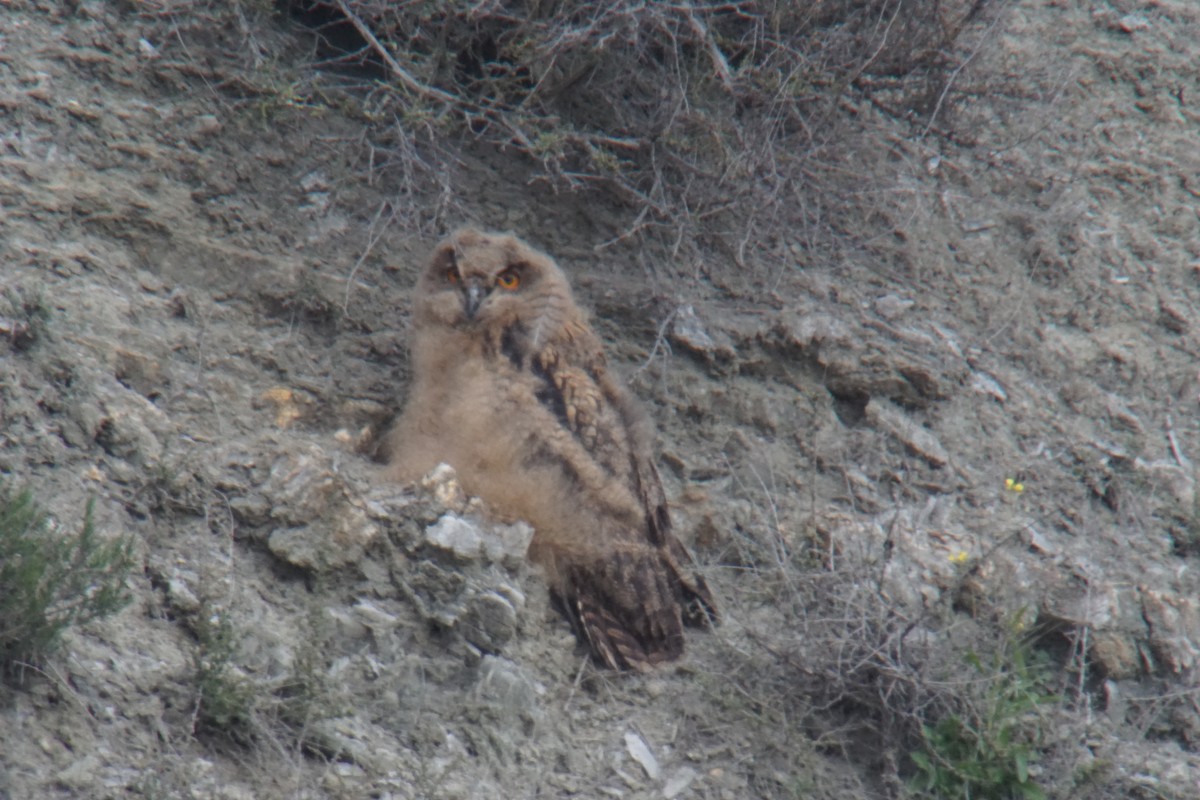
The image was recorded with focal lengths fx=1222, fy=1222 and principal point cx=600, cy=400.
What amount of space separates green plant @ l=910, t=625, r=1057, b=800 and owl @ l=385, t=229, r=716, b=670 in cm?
87

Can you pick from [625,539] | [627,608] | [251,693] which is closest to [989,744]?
[627,608]

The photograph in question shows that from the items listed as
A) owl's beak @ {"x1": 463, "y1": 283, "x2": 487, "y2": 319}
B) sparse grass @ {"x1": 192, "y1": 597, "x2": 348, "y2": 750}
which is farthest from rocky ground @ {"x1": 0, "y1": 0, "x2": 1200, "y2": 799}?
owl's beak @ {"x1": 463, "y1": 283, "x2": 487, "y2": 319}

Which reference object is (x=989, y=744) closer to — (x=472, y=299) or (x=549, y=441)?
(x=549, y=441)

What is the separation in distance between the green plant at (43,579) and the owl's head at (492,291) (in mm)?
1647

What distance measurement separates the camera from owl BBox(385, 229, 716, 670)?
4.10 m

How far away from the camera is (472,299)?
14.2 ft

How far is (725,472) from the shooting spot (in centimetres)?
485

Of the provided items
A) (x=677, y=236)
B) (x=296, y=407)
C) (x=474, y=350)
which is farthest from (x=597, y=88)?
(x=296, y=407)

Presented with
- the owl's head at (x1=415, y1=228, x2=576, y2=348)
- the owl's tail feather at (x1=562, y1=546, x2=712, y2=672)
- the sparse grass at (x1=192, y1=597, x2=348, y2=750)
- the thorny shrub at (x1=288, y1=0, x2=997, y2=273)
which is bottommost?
the owl's tail feather at (x1=562, y1=546, x2=712, y2=672)

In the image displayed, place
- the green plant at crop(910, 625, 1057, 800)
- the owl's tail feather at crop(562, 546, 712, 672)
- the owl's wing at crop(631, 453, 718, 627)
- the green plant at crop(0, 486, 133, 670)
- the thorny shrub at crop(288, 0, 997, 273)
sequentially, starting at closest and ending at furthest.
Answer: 1. the green plant at crop(0, 486, 133, 670)
2. the green plant at crop(910, 625, 1057, 800)
3. the owl's tail feather at crop(562, 546, 712, 672)
4. the owl's wing at crop(631, 453, 718, 627)
5. the thorny shrub at crop(288, 0, 997, 273)

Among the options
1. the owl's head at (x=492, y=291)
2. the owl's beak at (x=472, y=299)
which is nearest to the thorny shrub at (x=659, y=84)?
the owl's head at (x=492, y=291)

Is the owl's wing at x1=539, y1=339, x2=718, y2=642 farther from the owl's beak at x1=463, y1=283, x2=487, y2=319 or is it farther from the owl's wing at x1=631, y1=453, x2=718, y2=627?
the owl's beak at x1=463, y1=283, x2=487, y2=319

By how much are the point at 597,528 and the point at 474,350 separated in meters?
0.78

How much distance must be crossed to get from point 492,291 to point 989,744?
7.36 ft
